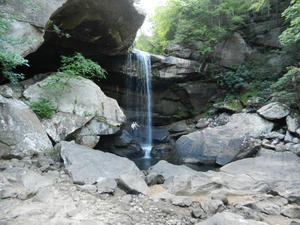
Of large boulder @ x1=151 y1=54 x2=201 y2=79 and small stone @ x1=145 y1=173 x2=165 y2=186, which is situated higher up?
large boulder @ x1=151 y1=54 x2=201 y2=79

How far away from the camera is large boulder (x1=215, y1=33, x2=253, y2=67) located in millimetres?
13297

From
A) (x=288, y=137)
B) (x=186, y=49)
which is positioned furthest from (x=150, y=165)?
(x=186, y=49)

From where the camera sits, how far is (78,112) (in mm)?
6488

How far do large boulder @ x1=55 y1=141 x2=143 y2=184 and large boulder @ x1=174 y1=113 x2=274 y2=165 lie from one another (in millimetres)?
3522

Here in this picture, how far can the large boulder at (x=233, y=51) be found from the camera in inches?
523

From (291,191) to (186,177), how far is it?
7.14 feet

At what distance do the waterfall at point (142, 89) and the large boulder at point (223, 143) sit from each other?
2.74m

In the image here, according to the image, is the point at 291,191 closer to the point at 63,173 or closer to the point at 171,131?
the point at 63,173

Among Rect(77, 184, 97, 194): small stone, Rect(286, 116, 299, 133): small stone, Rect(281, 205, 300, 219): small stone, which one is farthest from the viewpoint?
Rect(286, 116, 299, 133): small stone

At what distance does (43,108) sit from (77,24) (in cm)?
404

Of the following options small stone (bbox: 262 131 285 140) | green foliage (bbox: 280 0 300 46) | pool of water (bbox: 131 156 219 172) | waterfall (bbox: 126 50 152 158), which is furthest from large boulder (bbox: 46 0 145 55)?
small stone (bbox: 262 131 285 140)

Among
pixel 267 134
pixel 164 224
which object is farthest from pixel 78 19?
pixel 267 134

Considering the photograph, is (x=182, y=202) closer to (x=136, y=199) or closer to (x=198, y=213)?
(x=198, y=213)

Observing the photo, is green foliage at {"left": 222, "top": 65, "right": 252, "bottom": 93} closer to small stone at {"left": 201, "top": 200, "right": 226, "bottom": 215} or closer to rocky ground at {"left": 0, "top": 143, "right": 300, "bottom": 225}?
rocky ground at {"left": 0, "top": 143, "right": 300, "bottom": 225}
